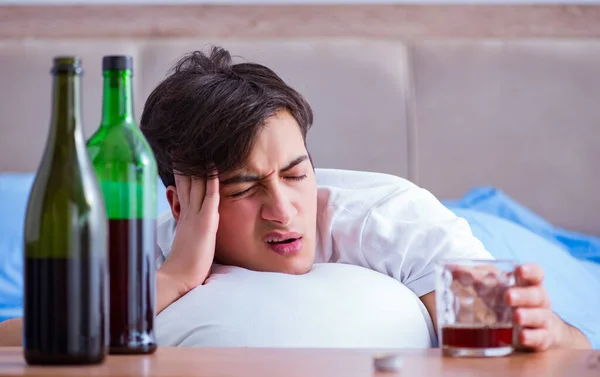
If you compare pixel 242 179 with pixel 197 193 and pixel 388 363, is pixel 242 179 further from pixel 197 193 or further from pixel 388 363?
pixel 388 363

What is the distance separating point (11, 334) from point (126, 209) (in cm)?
53

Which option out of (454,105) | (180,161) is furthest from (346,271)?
(454,105)

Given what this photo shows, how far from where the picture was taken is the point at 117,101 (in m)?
0.91

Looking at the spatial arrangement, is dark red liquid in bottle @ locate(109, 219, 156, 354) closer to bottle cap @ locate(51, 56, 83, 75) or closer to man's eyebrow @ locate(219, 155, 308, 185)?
bottle cap @ locate(51, 56, 83, 75)

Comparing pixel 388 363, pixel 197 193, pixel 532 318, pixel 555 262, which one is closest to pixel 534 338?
pixel 532 318

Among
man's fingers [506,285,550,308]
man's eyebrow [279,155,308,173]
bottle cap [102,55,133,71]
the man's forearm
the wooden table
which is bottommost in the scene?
the man's forearm

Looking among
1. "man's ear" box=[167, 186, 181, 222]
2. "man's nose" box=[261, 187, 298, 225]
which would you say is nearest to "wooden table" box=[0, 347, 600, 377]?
"man's nose" box=[261, 187, 298, 225]

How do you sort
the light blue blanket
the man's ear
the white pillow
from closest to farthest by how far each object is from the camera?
the white pillow, the man's ear, the light blue blanket

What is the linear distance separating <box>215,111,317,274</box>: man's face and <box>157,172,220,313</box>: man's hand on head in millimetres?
47

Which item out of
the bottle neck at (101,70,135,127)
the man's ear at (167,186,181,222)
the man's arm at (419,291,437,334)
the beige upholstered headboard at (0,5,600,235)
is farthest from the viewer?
the beige upholstered headboard at (0,5,600,235)

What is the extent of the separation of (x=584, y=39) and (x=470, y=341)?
2.23m

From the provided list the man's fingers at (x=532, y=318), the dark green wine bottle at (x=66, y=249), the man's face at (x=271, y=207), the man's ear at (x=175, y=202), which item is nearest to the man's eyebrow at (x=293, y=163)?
the man's face at (x=271, y=207)

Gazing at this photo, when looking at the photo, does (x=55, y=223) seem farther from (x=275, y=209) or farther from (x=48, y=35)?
(x=48, y=35)

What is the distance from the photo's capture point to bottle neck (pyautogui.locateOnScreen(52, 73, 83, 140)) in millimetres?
798
